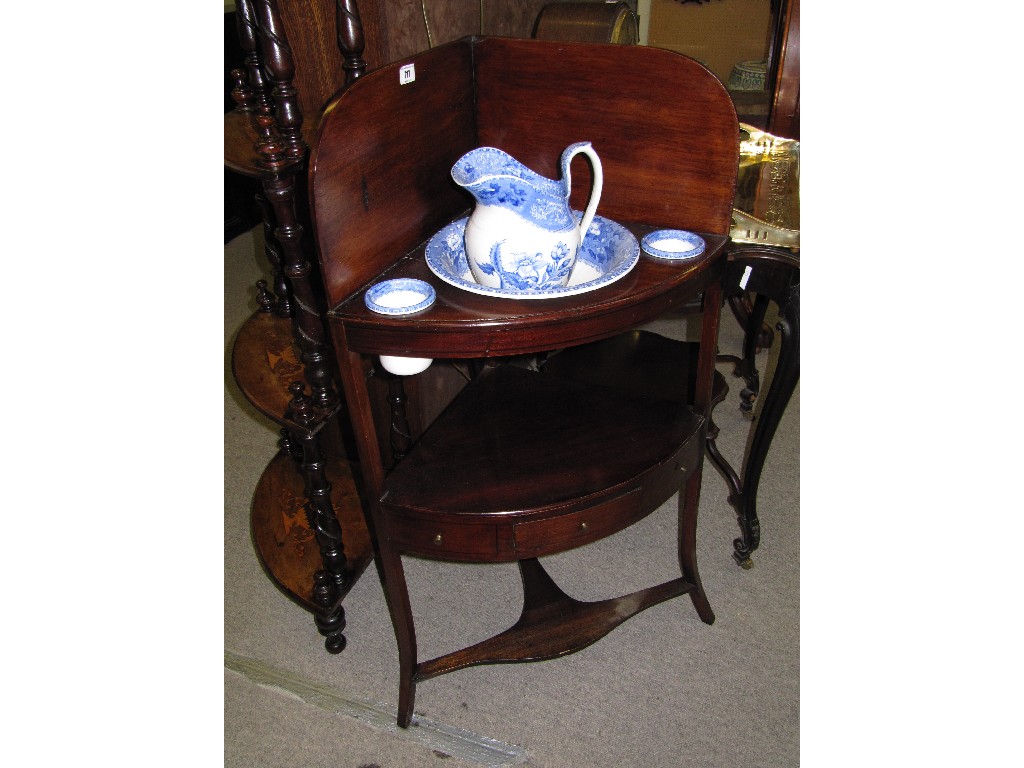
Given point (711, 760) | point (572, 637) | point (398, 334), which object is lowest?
point (711, 760)

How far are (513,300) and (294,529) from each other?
996mm

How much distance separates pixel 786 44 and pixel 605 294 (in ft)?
4.69

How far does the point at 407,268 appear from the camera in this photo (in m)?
1.16

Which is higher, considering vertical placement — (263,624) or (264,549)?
(264,549)

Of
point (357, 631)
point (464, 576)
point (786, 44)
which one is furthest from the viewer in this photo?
point (786, 44)

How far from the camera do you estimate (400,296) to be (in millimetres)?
1062

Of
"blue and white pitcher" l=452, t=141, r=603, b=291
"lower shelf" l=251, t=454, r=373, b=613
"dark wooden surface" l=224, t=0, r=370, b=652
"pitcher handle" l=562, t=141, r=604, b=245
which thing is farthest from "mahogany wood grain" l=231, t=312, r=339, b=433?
"pitcher handle" l=562, t=141, r=604, b=245

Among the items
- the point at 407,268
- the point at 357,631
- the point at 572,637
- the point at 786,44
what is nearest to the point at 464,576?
the point at 357,631

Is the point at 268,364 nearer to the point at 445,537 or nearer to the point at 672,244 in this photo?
the point at 445,537

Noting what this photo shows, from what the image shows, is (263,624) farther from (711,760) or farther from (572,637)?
(711,760)

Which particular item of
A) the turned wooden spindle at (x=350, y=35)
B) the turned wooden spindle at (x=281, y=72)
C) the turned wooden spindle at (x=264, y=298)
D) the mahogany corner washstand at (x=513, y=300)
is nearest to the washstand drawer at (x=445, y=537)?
the mahogany corner washstand at (x=513, y=300)

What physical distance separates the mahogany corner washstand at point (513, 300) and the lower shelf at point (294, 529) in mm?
377

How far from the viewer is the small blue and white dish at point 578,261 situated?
1065 millimetres

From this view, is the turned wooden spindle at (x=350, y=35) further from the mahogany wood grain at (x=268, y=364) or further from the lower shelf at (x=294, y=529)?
the lower shelf at (x=294, y=529)
